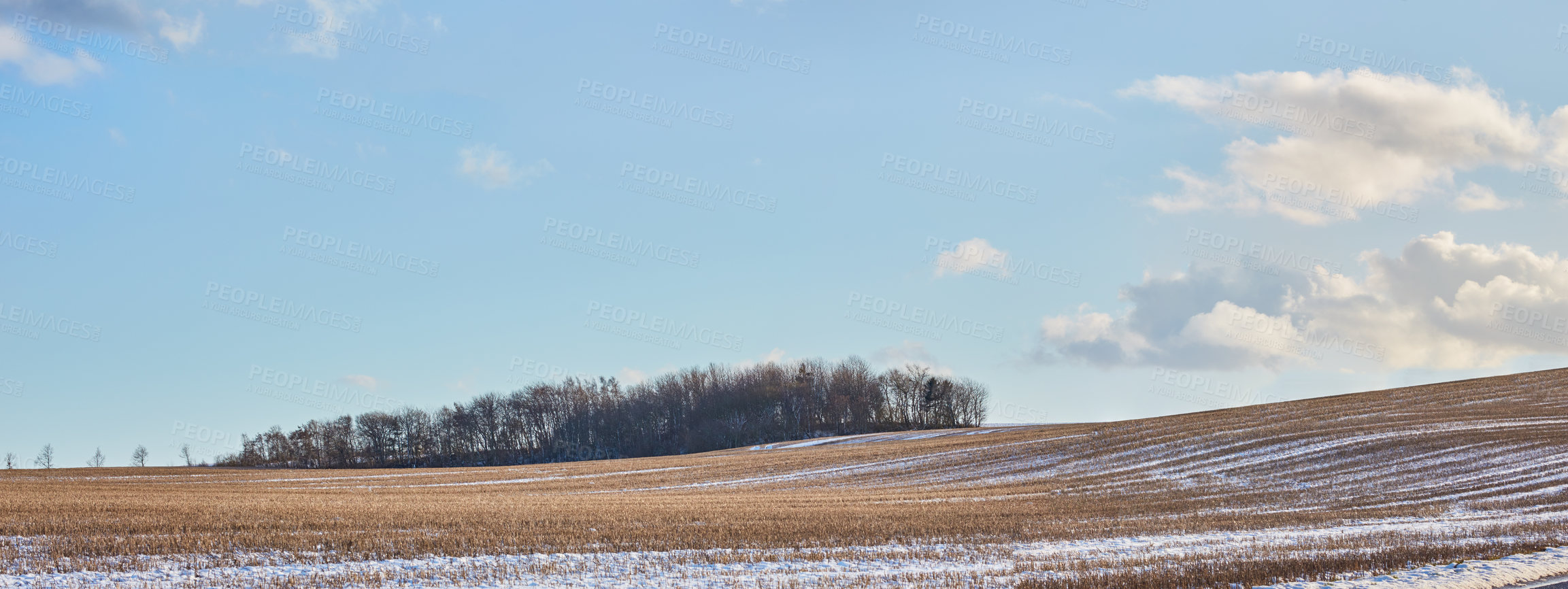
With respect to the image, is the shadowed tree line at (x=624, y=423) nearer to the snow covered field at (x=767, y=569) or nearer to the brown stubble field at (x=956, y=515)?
the brown stubble field at (x=956, y=515)

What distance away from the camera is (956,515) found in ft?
75.8

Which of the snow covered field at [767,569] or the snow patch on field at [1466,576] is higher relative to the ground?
the snow covered field at [767,569]

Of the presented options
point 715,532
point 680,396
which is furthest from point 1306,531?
point 680,396

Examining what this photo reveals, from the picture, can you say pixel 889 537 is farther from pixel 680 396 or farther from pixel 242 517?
pixel 680 396

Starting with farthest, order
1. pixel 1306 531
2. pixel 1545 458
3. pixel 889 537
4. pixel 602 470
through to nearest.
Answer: pixel 602 470 → pixel 1545 458 → pixel 1306 531 → pixel 889 537

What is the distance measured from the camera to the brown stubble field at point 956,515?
14148 millimetres

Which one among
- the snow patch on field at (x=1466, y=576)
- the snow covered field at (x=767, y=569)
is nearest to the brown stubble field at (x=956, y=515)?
the snow covered field at (x=767, y=569)

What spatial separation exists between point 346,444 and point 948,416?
70.6 metres

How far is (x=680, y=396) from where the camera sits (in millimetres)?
122500

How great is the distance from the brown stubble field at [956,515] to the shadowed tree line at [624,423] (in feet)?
202

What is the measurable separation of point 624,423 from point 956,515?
98.2m

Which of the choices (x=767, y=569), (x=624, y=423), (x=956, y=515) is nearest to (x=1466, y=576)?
(x=767, y=569)

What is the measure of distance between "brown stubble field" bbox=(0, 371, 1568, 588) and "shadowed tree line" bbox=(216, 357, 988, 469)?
61.5 m

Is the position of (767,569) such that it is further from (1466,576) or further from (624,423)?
(624,423)
